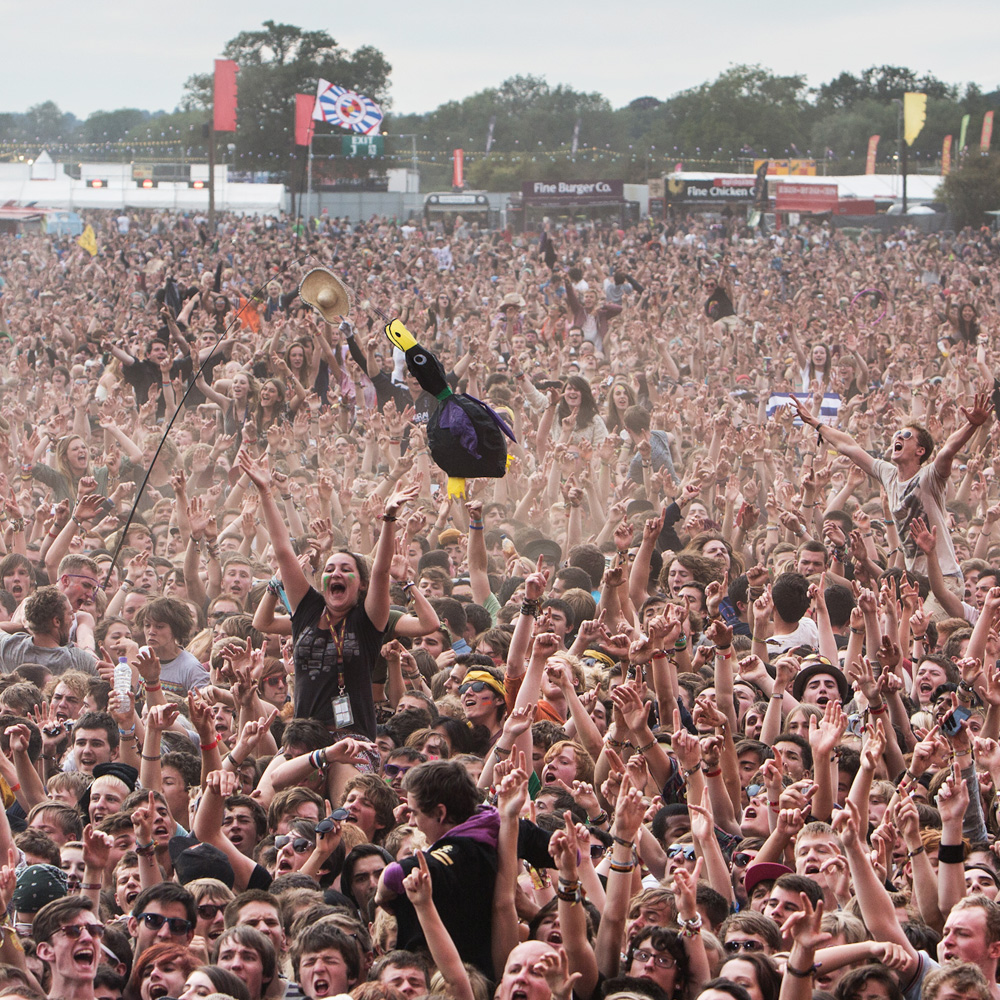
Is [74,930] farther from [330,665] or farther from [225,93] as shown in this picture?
[225,93]

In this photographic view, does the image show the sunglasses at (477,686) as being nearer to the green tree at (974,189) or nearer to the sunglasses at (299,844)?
the sunglasses at (299,844)

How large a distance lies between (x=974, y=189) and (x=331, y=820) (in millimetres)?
42809

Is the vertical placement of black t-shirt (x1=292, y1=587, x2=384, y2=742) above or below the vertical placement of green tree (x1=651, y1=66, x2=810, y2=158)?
below

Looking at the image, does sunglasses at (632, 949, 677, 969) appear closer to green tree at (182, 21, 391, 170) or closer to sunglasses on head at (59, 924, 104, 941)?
sunglasses on head at (59, 924, 104, 941)

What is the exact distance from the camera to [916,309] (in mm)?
19844

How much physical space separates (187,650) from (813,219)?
4044 cm

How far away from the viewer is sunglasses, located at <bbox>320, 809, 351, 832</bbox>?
4.55m

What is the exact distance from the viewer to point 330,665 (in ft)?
18.1

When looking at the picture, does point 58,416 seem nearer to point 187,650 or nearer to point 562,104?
point 187,650

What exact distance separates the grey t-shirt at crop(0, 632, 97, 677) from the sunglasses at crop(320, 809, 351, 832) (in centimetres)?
233

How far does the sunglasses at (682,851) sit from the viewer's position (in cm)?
448

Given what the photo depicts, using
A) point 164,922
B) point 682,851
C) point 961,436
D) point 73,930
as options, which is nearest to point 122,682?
point 164,922

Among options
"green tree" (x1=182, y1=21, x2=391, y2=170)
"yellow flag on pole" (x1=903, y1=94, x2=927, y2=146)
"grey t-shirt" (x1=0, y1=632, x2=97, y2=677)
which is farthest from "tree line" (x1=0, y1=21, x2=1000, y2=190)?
"grey t-shirt" (x1=0, y1=632, x2=97, y2=677)

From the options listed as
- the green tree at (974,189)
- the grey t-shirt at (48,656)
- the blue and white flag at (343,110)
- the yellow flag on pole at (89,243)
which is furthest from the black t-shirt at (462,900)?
the green tree at (974,189)
